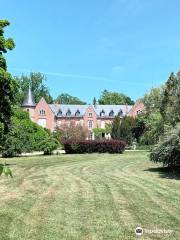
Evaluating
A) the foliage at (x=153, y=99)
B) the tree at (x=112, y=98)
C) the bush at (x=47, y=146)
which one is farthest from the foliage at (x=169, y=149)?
the tree at (x=112, y=98)

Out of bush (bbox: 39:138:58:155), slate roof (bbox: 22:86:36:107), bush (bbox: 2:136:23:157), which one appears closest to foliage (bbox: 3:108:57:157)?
bush (bbox: 2:136:23:157)

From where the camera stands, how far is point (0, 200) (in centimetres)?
1221

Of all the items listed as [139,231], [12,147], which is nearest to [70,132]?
[12,147]

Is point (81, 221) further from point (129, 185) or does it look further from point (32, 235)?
point (129, 185)

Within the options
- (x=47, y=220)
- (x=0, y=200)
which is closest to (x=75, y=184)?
(x=0, y=200)

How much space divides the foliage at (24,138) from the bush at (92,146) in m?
2.29

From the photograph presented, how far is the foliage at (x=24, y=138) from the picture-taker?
127 ft

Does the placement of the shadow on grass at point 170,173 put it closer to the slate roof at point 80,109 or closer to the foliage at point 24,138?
the foliage at point 24,138

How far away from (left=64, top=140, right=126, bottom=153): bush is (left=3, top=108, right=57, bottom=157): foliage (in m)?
2.29

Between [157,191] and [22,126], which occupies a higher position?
[22,126]

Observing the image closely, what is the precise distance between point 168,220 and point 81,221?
70.1 inches

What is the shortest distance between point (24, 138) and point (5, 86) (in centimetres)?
1683

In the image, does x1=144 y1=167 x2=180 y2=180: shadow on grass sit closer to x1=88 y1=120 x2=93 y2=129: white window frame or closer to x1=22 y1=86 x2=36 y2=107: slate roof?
x1=22 y1=86 x2=36 y2=107: slate roof

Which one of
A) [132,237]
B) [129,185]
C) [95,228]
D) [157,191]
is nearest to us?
[132,237]
